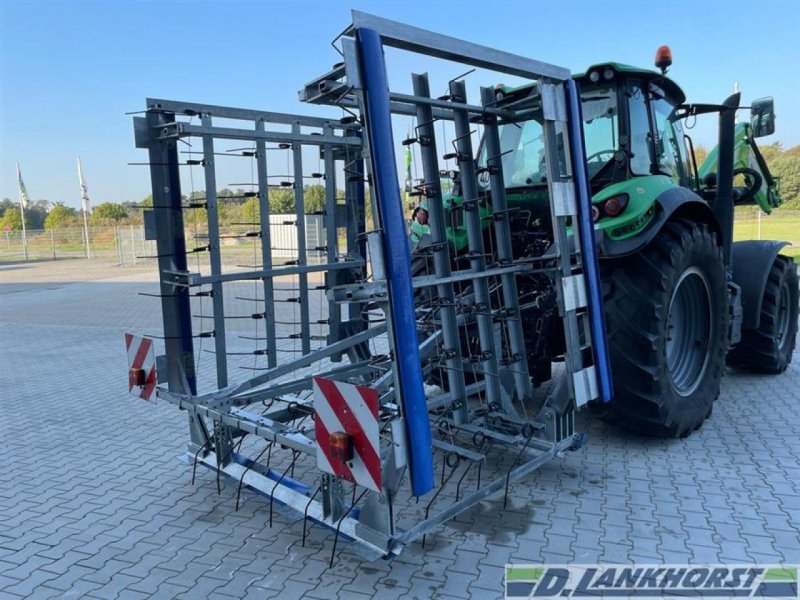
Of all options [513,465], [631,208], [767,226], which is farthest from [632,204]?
[767,226]

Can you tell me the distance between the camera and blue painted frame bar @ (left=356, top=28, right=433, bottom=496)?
2.21m

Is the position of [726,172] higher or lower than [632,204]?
higher

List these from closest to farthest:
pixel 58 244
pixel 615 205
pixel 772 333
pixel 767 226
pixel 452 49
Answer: pixel 452 49
pixel 615 205
pixel 772 333
pixel 767 226
pixel 58 244

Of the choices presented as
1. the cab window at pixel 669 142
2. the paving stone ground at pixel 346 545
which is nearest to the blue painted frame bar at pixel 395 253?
the paving stone ground at pixel 346 545

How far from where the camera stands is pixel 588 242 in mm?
3225

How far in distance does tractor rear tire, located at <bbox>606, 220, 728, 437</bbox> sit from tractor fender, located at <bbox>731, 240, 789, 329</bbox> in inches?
42.4

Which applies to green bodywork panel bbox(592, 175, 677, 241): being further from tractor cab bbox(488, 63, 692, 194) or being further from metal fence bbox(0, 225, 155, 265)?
metal fence bbox(0, 225, 155, 265)

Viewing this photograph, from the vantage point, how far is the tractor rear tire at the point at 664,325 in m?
3.62

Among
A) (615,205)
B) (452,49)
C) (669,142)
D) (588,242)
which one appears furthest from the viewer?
(669,142)

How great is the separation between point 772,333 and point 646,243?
2702 mm

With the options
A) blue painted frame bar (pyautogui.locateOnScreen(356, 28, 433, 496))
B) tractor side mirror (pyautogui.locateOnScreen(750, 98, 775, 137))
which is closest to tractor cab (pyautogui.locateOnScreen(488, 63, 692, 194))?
tractor side mirror (pyautogui.locateOnScreen(750, 98, 775, 137))

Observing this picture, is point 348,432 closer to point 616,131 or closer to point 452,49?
point 452,49

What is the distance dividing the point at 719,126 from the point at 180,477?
15.1 feet

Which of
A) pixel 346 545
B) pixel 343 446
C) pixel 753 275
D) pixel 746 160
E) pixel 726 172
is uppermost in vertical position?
pixel 746 160
